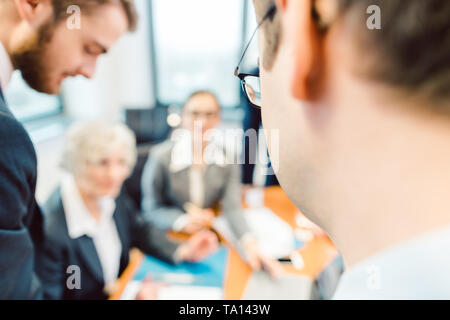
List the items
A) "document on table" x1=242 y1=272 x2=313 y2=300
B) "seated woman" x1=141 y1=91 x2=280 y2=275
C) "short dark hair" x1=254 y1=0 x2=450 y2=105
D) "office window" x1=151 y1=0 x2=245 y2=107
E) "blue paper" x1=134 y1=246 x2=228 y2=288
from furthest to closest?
"office window" x1=151 y1=0 x2=245 y2=107 → "seated woman" x1=141 y1=91 x2=280 y2=275 → "blue paper" x1=134 y1=246 x2=228 y2=288 → "document on table" x1=242 y1=272 x2=313 y2=300 → "short dark hair" x1=254 y1=0 x2=450 y2=105

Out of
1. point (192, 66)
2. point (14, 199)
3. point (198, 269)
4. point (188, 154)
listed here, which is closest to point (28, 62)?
point (14, 199)

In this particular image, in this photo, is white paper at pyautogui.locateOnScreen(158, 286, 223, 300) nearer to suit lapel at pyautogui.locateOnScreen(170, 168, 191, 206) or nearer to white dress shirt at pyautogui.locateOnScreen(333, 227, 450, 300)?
white dress shirt at pyautogui.locateOnScreen(333, 227, 450, 300)

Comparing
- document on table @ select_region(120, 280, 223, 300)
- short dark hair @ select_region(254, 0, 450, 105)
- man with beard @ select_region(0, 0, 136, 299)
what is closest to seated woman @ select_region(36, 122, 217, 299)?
document on table @ select_region(120, 280, 223, 300)

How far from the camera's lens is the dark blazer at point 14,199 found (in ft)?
1.12

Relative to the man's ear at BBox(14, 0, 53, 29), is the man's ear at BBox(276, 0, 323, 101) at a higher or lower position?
lower

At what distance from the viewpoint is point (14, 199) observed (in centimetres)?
36

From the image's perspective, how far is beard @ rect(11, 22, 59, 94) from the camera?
36 centimetres

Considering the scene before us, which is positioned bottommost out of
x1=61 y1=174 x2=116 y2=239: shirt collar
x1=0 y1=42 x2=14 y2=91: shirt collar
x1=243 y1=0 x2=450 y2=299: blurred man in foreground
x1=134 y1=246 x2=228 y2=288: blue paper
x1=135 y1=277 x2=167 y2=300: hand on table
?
x1=134 y1=246 x2=228 y2=288: blue paper

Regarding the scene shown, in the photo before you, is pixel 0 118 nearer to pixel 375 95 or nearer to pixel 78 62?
pixel 78 62

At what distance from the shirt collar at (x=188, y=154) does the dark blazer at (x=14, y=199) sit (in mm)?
1057

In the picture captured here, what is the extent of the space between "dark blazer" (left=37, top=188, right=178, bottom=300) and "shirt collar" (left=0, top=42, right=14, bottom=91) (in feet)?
1.18

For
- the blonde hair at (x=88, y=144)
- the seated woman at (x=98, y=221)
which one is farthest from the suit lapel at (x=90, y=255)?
the blonde hair at (x=88, y=144)

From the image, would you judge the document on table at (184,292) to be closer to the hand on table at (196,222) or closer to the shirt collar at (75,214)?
the shirt collar at (75,214)
